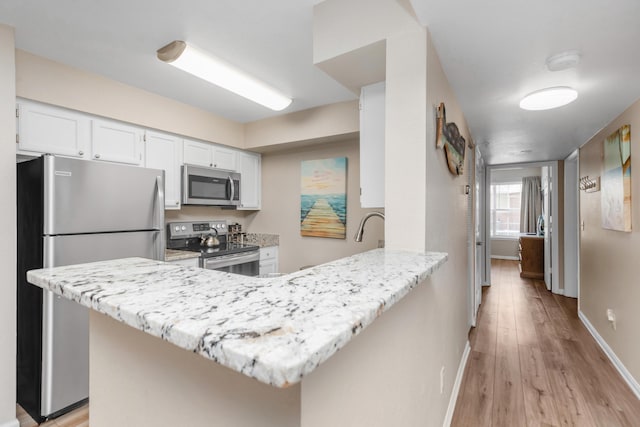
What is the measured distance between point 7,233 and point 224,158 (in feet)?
6.54

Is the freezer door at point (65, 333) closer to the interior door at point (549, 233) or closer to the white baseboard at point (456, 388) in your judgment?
the white baseboard at point (456, 388)

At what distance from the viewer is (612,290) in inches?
105

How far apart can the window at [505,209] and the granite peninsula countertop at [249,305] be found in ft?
28.1

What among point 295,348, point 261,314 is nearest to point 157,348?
point 261,314

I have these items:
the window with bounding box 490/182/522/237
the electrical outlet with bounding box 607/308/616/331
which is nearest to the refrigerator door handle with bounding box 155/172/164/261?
the electrical outlet with bounding box 607/308/616/331

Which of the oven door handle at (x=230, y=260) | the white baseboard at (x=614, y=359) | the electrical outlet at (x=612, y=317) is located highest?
the oven door handle at (x=230, y=260)

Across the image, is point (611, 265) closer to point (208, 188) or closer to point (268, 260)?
point (268, 260)

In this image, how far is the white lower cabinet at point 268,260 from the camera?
3.60 m

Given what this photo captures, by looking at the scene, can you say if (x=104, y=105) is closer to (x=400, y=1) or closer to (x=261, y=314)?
(x=400, y=1)

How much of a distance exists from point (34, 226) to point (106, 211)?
0.37 metres

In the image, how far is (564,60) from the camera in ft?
5.26

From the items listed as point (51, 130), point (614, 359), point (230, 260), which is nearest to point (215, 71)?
point (51, 130)

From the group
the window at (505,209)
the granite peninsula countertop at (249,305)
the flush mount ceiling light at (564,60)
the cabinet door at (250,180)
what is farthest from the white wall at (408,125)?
the window at (505,209)

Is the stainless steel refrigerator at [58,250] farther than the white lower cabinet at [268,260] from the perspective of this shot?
No
